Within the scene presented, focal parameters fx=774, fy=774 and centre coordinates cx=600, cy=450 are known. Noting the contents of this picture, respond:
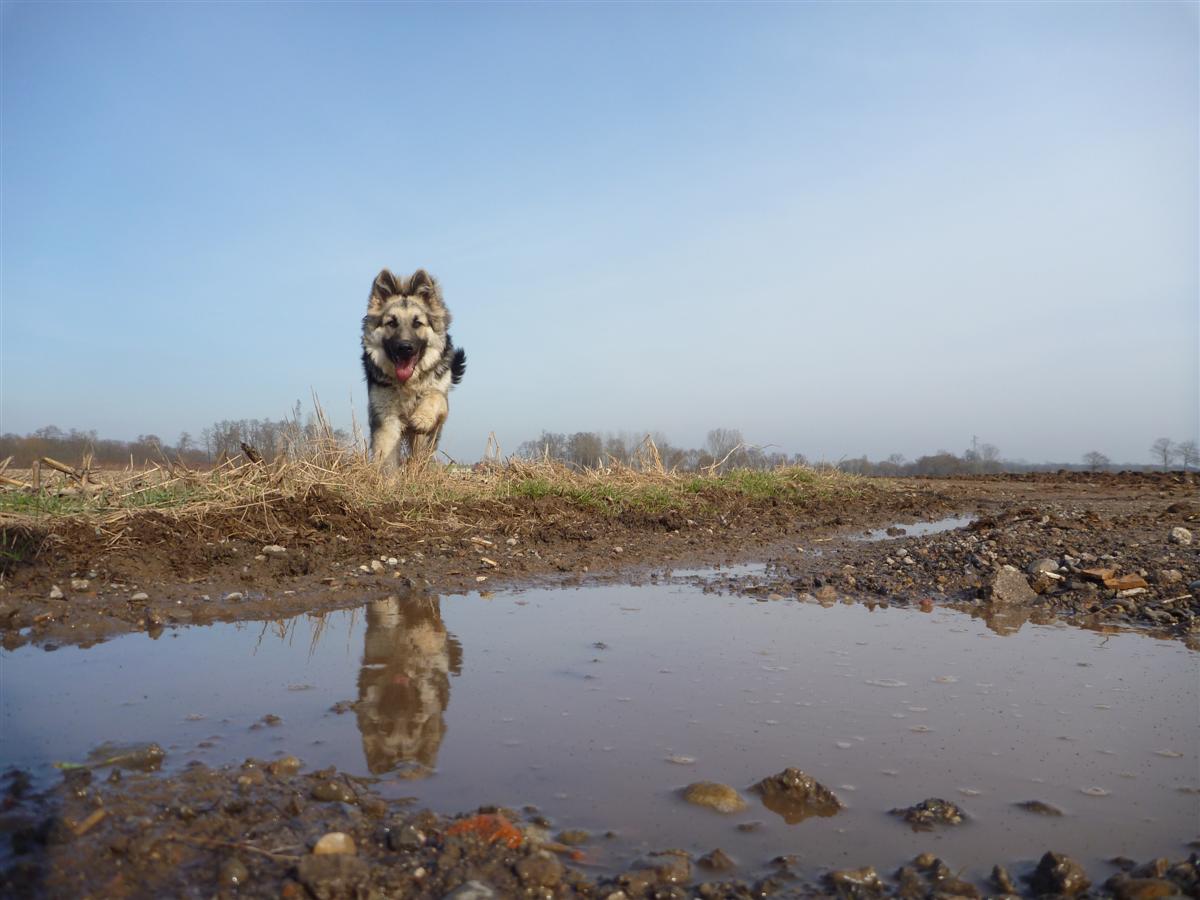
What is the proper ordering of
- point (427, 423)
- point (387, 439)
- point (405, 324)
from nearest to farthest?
1. point (387, 439)
2. point (427, 423)
3. point (405, 324)

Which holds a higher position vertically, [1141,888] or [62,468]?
[62,468]

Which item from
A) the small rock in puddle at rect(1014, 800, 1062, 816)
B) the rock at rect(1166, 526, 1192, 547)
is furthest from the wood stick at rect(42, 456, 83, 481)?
the rock at rect(1166, 526, 1192, 547)

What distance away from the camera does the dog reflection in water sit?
210 centimetres

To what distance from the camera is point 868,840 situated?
1.68 meters

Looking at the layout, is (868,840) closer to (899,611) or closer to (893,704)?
(893,704)

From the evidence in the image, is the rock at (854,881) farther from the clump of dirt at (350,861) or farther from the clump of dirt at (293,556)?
the clump of dirt at (293,556)

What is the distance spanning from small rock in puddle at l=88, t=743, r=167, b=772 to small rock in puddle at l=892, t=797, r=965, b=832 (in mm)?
1793

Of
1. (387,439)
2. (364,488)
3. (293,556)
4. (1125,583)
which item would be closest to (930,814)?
(1125,583)

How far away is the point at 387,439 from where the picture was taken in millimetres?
8492

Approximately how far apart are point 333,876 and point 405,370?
750 centimetres

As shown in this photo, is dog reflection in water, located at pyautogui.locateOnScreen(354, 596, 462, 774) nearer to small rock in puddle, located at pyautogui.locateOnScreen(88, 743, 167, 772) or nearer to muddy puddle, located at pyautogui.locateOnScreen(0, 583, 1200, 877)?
muddy puddle, located at pyautogui.locateOnScreen(0, 583, 1200, 877)

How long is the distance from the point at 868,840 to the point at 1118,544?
4611 mm

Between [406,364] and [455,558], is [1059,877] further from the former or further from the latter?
[406,364]

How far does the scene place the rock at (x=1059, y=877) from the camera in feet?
4.82
